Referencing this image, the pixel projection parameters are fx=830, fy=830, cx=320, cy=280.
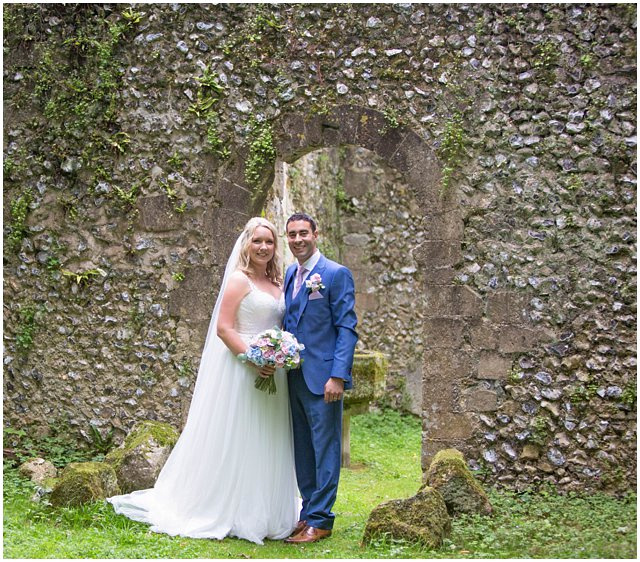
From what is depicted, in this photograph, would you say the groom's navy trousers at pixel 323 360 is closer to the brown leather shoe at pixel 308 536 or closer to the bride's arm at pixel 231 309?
the brown leather shoe at pixel 308 536

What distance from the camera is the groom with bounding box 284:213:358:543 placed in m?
5.00

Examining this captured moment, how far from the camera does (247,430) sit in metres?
5.08

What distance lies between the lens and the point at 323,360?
5027 mm

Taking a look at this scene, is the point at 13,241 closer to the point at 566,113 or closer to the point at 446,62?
the point at 446,62

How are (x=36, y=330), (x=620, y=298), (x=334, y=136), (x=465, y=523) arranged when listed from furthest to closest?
1. (x=36, y=330)
2. (x=334, y=136)
3. (x=620, y=298)
4. (x=465, y=523)

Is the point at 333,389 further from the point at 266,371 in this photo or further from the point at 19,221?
the point at 19,221

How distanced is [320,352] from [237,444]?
757 millimetres

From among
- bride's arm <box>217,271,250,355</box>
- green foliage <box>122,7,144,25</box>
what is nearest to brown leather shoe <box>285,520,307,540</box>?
bride's arm <box>217,271,250,355</box>

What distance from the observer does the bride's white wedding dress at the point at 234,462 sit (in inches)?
197

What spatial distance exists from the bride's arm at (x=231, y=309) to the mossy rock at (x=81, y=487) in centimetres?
138

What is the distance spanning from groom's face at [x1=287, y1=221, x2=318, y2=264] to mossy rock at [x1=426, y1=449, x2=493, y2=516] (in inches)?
69.9

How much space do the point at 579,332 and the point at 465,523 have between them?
1.68 meters

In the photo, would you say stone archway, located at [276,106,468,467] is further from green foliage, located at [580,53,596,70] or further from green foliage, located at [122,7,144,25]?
green foliage, located at [122,7,144,25]

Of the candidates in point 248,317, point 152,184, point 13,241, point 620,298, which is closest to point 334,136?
point 152,184
